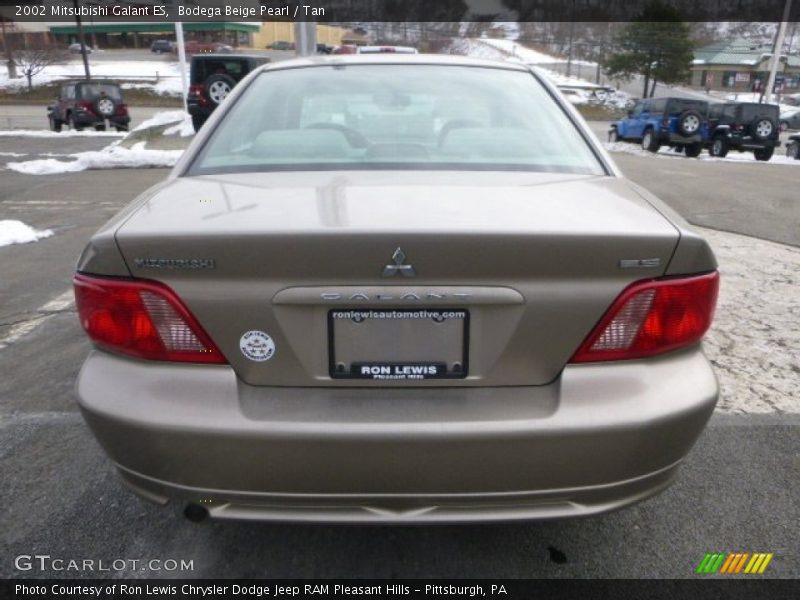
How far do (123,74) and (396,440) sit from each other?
57.5m

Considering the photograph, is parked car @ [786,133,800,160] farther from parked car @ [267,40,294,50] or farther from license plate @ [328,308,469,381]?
parked car @ [267,40,294,50]

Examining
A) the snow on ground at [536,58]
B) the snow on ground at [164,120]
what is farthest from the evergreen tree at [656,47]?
the snow on ground at [164,120]

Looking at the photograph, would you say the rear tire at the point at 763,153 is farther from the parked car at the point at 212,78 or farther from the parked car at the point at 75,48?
the parked car at the point at 75,48

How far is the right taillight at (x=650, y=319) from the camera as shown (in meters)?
1.68

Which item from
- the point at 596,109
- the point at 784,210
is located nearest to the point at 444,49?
the point at 596,109

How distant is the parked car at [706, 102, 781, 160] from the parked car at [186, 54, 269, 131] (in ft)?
46.3

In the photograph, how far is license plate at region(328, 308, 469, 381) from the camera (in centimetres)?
162

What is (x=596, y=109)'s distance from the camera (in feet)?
149

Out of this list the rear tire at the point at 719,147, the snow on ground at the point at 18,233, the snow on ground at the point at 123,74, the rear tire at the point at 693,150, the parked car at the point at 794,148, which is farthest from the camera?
the snow on ground at the point at 123,74

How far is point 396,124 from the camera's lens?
257 centimetres

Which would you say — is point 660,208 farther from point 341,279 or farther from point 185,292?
point 185,292

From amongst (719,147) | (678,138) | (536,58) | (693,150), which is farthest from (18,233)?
(536,58)

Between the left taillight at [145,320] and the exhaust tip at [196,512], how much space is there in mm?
429

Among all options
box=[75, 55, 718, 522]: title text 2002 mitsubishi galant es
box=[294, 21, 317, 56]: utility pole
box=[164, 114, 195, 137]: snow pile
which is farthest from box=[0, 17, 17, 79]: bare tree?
box=[75, 55, 718, 522]: title text 2002 mitsubishi galant es
